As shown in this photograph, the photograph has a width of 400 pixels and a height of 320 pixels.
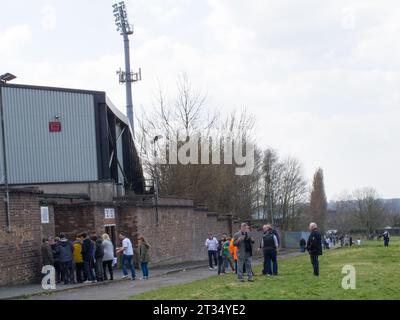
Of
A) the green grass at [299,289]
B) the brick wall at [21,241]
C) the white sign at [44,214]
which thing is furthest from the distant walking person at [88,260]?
the green grass at [299,289]

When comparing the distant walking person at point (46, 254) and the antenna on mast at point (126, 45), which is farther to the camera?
the antenna on mast at point (126, 45)

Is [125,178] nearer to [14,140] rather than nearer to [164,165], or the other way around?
[164,165]

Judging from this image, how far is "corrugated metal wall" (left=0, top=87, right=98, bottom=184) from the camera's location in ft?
111

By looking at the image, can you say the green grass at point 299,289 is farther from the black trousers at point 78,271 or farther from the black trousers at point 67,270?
the black trousers at point 78,271

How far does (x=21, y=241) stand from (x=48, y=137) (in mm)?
12891

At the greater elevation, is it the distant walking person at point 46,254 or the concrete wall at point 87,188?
the concrete wall at point 87,188

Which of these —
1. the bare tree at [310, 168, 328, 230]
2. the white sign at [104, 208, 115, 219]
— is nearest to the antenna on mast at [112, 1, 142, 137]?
the white sign at [104, 208, 115, 219]

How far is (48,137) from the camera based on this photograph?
3475 cm

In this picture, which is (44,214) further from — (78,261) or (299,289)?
(299,289)

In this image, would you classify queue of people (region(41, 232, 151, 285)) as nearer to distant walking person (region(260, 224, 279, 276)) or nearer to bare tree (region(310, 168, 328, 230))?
distant walking person (region(260, 224, 279, 276))

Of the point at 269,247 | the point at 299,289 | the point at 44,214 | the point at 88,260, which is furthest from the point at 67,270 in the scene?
the point at 299,289

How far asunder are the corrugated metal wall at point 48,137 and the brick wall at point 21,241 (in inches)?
416

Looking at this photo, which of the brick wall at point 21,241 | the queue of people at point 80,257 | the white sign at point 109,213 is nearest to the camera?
the brick wall at point 21,241

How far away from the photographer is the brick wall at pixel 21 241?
21.5 meters
